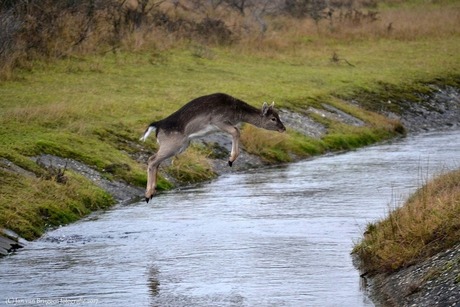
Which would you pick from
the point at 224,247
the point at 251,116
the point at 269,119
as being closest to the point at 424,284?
the point at 224,247

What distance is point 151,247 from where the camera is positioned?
1770cm

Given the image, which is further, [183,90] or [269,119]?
[183,90]

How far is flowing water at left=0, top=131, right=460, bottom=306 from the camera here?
1459 cm

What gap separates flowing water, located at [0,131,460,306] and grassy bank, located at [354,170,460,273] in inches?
17.2

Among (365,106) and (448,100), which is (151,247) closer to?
(365,106)

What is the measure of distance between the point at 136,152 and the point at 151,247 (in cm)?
743

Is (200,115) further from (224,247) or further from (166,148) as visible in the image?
(224,247)

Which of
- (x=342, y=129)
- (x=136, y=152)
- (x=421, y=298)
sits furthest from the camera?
(x=342, y=129)

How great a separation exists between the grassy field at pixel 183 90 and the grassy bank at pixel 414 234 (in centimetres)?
592

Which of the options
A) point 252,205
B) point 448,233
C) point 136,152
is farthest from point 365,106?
point 448,233

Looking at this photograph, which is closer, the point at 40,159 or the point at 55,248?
the point at 55,248

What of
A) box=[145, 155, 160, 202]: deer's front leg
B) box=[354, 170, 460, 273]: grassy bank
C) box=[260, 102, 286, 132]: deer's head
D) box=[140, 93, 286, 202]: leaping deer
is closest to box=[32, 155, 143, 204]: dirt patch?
box=[145, 155, 160, 202]: deer's front leg

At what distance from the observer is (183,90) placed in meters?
31.4

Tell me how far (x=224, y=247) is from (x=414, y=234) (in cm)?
392
